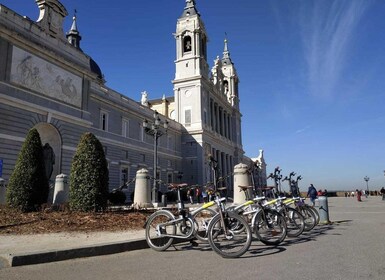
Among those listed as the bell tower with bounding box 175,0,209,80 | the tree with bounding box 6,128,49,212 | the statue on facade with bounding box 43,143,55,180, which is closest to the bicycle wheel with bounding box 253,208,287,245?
the tree with bounding box 6,128,49,212

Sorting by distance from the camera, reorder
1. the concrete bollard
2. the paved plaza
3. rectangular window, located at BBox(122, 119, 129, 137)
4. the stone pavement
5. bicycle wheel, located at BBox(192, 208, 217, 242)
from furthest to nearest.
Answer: rectangular window, located at BBox(122, 119, 129, 137) → the concrete bollard → bicycle wheel, located at BBox(192, 208, 217, 242) → the stone pavement → the paved plaza

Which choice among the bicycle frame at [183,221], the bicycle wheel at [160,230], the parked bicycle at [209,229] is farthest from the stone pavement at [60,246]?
the bicycle frame at [183,221]

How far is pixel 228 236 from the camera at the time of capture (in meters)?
6.28

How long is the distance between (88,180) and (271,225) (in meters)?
6.03

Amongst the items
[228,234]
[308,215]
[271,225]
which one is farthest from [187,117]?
[228,234]

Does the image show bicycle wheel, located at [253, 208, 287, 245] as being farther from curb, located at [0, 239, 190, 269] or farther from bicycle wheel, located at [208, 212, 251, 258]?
curb, located at [0, 239, 190, 269]

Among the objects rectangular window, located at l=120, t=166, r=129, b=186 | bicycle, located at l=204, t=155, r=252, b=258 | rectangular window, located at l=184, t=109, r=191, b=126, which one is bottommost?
bicycle, located at l=204, t=155, r=252, b=258

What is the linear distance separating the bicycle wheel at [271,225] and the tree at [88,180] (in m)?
5.65

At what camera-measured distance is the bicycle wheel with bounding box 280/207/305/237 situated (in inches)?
345

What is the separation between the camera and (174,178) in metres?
46.0

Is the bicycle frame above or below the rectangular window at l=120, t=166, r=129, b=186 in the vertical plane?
below

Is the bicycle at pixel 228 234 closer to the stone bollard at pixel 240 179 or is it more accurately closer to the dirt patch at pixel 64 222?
the dirt patch at pixel 64 222

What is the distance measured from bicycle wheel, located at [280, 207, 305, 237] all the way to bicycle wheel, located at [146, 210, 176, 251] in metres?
3.23

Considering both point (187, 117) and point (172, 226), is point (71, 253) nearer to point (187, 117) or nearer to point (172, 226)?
point (172, 226)
